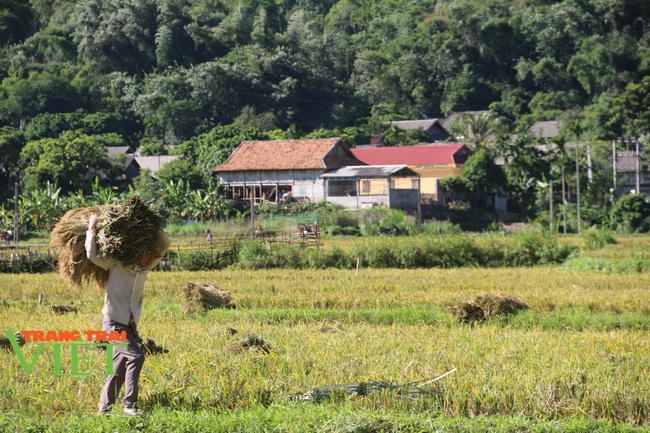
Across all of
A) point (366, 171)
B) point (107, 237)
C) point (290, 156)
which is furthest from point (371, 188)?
point (107, 237)

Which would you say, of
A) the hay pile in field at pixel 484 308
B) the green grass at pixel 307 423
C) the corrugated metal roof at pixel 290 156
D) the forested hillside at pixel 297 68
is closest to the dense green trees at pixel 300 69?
the forested hillside at pixel 297 68

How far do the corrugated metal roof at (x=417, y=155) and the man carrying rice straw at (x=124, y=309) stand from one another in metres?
40.2

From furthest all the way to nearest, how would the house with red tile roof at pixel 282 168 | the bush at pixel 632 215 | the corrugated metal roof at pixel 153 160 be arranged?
1. the corrugated metal roof at pixel 153 160
2. the house with red tile roof at pixel 282 168
3. the bush at pixel 632 215

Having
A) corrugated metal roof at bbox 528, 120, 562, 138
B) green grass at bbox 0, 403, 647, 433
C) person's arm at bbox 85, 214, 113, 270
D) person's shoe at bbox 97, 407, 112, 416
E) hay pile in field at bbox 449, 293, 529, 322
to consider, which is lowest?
hay pile in field at bbox 449, 293, 529, 322

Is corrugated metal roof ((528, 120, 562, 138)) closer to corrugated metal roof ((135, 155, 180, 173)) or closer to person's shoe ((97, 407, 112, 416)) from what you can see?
corrugated metal roof ((135, 155, 180, 173))

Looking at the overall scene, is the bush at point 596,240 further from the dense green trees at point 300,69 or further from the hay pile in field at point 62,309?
the dense green trees at point 300,69

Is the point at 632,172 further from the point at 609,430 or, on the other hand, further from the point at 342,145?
the point at 609,430

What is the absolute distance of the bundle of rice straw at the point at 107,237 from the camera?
6453 millimetres

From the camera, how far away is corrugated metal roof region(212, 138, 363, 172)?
4188cm

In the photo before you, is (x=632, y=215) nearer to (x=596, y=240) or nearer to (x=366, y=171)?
(x=596, y=240)

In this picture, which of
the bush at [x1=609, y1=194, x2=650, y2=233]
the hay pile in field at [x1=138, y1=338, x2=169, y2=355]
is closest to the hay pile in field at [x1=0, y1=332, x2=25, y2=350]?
the hay pile in field at [x1=138, y1=338, x2=169, y2=355]

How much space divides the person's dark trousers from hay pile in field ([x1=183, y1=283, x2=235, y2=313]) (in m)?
5.81

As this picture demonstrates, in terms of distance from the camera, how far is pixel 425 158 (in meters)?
47.4

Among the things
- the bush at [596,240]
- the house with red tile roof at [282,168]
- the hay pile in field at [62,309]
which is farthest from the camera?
the house with red tile roof at [282,168]
